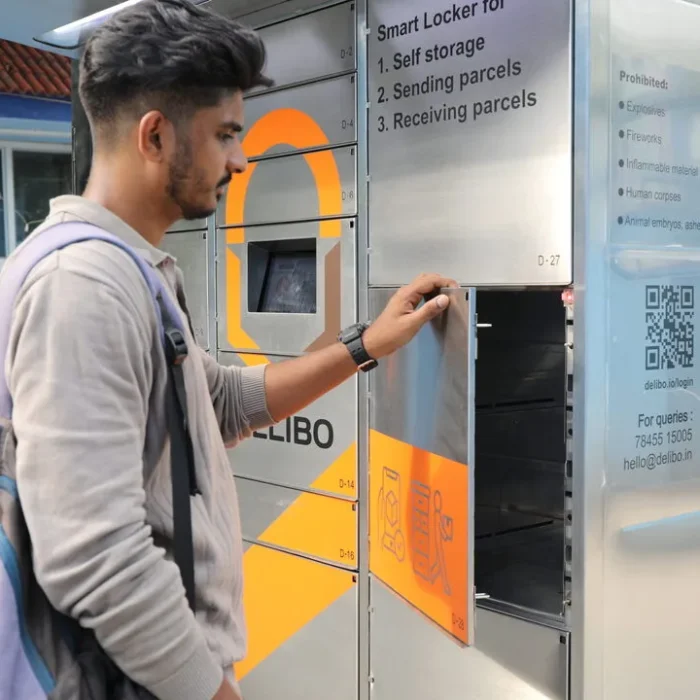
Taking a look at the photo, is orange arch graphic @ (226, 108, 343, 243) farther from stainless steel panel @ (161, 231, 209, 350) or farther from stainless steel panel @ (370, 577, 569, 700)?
stainless steel panel @ (370, 577, 569, 700)

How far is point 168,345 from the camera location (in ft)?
4.33

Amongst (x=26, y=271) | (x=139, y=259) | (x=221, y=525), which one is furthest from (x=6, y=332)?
(x=221, y=525)

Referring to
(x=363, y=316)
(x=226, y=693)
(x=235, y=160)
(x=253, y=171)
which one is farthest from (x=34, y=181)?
(x=226, y=693)

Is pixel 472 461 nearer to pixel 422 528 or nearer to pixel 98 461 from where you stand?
pixel 422 528

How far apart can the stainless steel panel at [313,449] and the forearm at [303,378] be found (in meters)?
0.61

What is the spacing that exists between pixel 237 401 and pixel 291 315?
3.00 feet

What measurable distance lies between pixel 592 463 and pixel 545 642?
454 mm

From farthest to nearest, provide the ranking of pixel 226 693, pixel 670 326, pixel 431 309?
1. pixel 670 326
2. pixel 431 309
3. pixel 226 693

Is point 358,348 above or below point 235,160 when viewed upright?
below

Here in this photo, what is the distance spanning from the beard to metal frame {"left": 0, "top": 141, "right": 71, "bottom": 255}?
345 inches

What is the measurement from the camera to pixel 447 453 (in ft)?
6.66

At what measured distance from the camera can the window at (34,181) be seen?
387 inches

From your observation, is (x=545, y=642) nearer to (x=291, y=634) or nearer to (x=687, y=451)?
(x=687, y=451)

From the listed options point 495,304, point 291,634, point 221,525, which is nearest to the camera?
point 221,525
